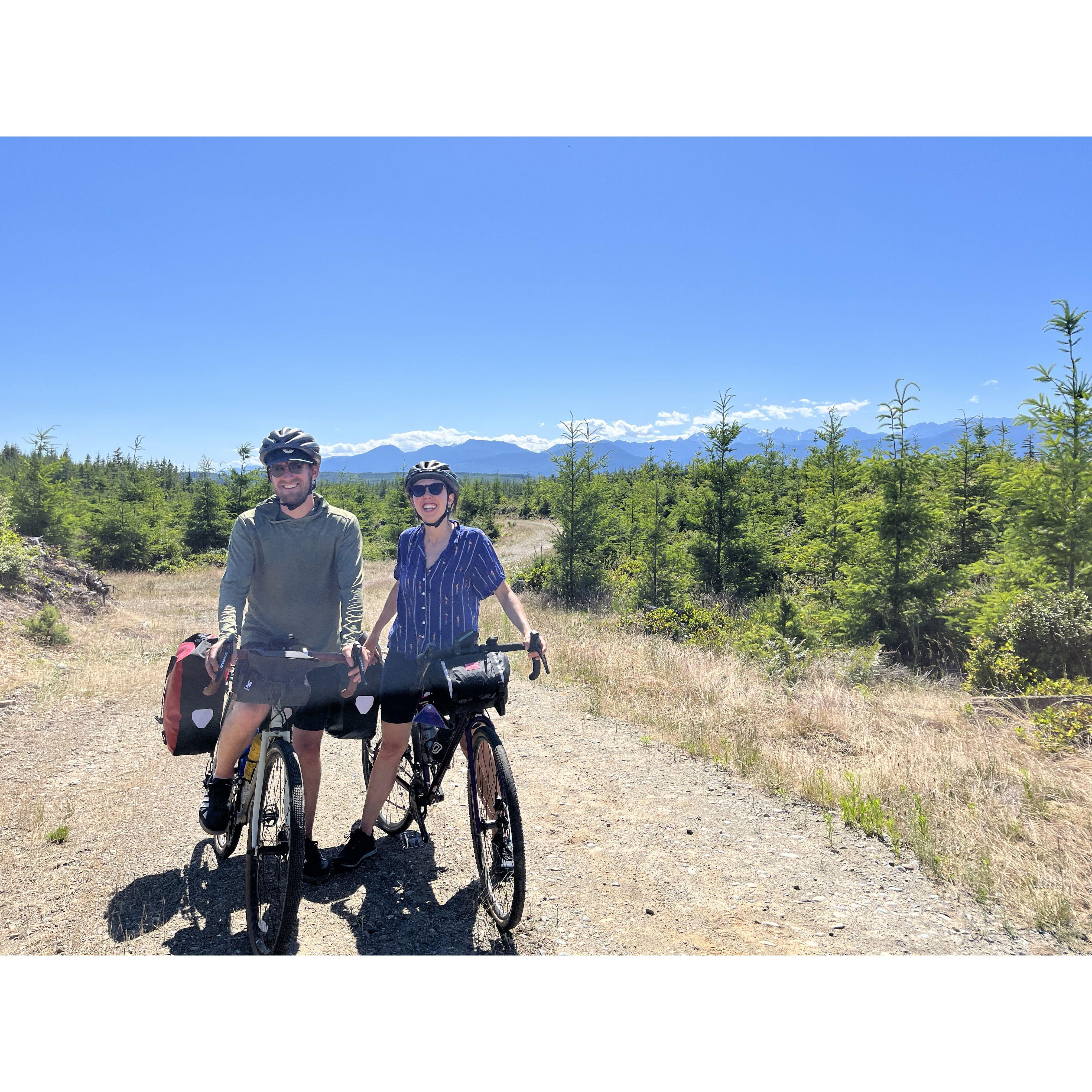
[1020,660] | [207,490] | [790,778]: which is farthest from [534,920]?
[207,490]

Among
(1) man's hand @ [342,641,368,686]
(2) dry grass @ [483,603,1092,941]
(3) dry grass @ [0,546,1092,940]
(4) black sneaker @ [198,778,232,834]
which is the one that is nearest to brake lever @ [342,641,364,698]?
(1) man's hand @ [342,641,368,686]

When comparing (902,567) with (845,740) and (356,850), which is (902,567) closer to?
(845,740)

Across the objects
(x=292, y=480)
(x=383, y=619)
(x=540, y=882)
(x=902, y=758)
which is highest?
(x=292, y=480)

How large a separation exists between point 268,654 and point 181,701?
1052 millimetres

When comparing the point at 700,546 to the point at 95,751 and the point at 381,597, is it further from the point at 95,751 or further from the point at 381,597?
the point at 95,751

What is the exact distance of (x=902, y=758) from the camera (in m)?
5.23

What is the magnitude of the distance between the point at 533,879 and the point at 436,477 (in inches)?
95.8

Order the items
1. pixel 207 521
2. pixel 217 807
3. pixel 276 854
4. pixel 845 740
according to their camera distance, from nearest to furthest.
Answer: pixel 276 854
pixel 217 807
pixel 845 740
pixel 207 521

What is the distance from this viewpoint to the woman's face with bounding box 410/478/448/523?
318cm

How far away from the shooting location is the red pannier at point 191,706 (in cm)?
337

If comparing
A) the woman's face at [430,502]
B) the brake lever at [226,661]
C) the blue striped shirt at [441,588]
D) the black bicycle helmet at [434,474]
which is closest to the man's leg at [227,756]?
the brake lever at [226,661]

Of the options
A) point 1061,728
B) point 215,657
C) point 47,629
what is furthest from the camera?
point 47,629

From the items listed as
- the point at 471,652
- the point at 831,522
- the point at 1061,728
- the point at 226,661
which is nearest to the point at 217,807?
the point at 226,661
